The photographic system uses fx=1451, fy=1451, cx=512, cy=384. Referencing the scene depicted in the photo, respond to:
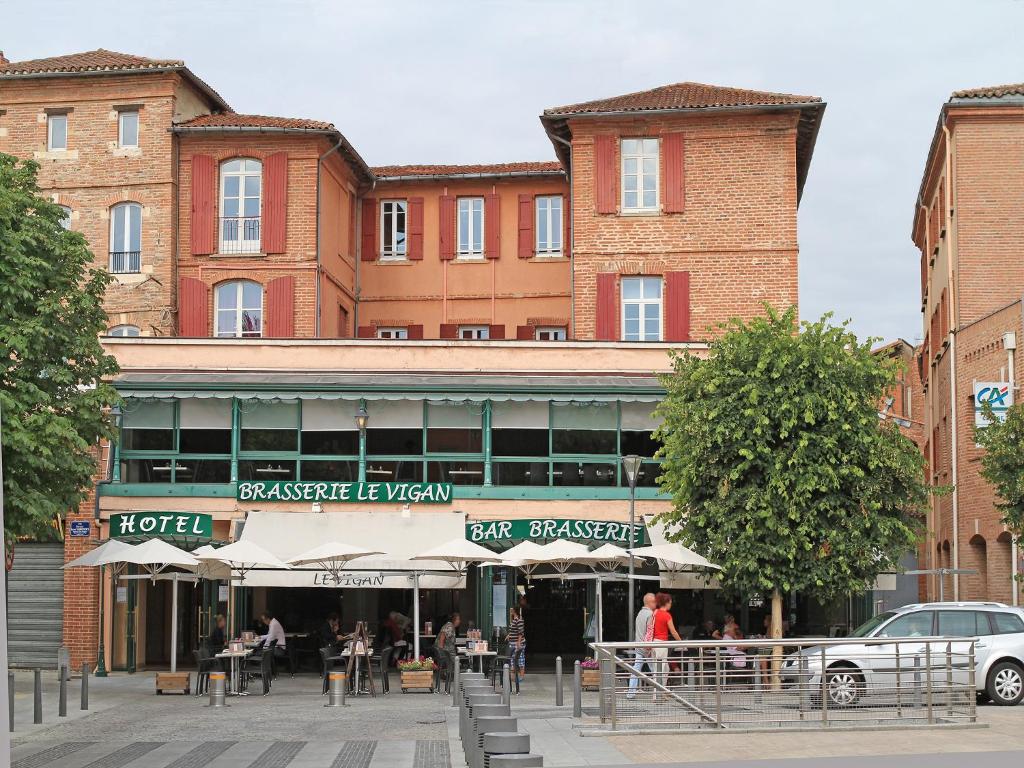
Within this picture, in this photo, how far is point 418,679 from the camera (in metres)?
25.8

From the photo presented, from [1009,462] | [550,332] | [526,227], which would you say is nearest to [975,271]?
[1009,462]

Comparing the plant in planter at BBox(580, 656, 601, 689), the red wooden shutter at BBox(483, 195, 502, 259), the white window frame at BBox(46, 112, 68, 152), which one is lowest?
the plant in planter at BBox(580, 656, 601, 689)

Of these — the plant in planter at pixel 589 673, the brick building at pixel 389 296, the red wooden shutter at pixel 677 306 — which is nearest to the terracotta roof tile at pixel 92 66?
the brick building at pixel 389 296

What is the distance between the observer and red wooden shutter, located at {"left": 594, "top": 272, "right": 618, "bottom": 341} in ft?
115

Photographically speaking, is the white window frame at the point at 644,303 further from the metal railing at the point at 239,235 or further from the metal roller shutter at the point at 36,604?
the metal roller shutter at the point at 36,604

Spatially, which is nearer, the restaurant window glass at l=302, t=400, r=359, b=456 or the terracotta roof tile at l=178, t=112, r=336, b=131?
the restaurant window glass at l=302, t=400, r=359, b=456

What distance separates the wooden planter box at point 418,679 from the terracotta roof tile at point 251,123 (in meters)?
15.8

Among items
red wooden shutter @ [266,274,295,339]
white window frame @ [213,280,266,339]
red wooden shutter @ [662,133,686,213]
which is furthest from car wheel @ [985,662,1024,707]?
white window frame @ [213,280,266,339]

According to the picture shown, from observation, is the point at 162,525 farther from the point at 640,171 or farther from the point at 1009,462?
the point at 1009,462

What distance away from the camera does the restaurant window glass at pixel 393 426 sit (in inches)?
1259

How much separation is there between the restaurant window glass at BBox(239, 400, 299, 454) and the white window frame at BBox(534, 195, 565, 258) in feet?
35.3

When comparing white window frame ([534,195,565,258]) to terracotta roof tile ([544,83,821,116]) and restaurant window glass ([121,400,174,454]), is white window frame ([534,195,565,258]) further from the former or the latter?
restaurant window glass ([121,400,174,454])

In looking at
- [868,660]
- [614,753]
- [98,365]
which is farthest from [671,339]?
[614,753]

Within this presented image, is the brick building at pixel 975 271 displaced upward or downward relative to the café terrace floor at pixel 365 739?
upward
